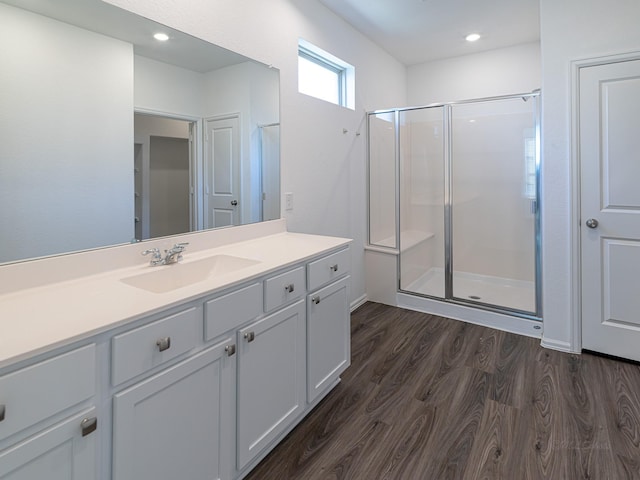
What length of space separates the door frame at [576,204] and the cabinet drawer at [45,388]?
2.84 meters

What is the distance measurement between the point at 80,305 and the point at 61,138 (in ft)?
2.27

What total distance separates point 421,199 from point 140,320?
3484 mm

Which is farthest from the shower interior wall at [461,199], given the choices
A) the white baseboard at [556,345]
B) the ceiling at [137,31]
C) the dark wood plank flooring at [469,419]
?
the ceiling at [137,31]

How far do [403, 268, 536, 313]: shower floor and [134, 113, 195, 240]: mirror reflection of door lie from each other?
7.95 feet

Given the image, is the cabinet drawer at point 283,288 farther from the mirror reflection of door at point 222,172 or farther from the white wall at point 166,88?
the white wall at point 166,88

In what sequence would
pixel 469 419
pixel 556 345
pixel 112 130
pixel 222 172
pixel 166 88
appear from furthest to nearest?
pixel 556 345, pixel 222 172, pixel 469 419, pixel 166 88, pixel 112 130

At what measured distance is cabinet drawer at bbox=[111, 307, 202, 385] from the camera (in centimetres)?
97

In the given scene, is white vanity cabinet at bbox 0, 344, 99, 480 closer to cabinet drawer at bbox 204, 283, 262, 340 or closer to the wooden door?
cabinet drawer at bbox 204, 283, 262, 340

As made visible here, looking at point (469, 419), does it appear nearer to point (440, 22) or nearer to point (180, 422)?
point (180, 422)

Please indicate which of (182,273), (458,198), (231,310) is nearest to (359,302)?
(458,198)

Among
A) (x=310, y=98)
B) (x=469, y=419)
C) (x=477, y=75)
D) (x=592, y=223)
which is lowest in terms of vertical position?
(x=469, y=419)

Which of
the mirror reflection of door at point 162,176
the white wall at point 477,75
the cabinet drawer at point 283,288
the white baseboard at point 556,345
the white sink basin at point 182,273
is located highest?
the white wall at point 477,75

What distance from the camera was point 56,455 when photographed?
86cm

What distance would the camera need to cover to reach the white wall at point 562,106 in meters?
2.27
